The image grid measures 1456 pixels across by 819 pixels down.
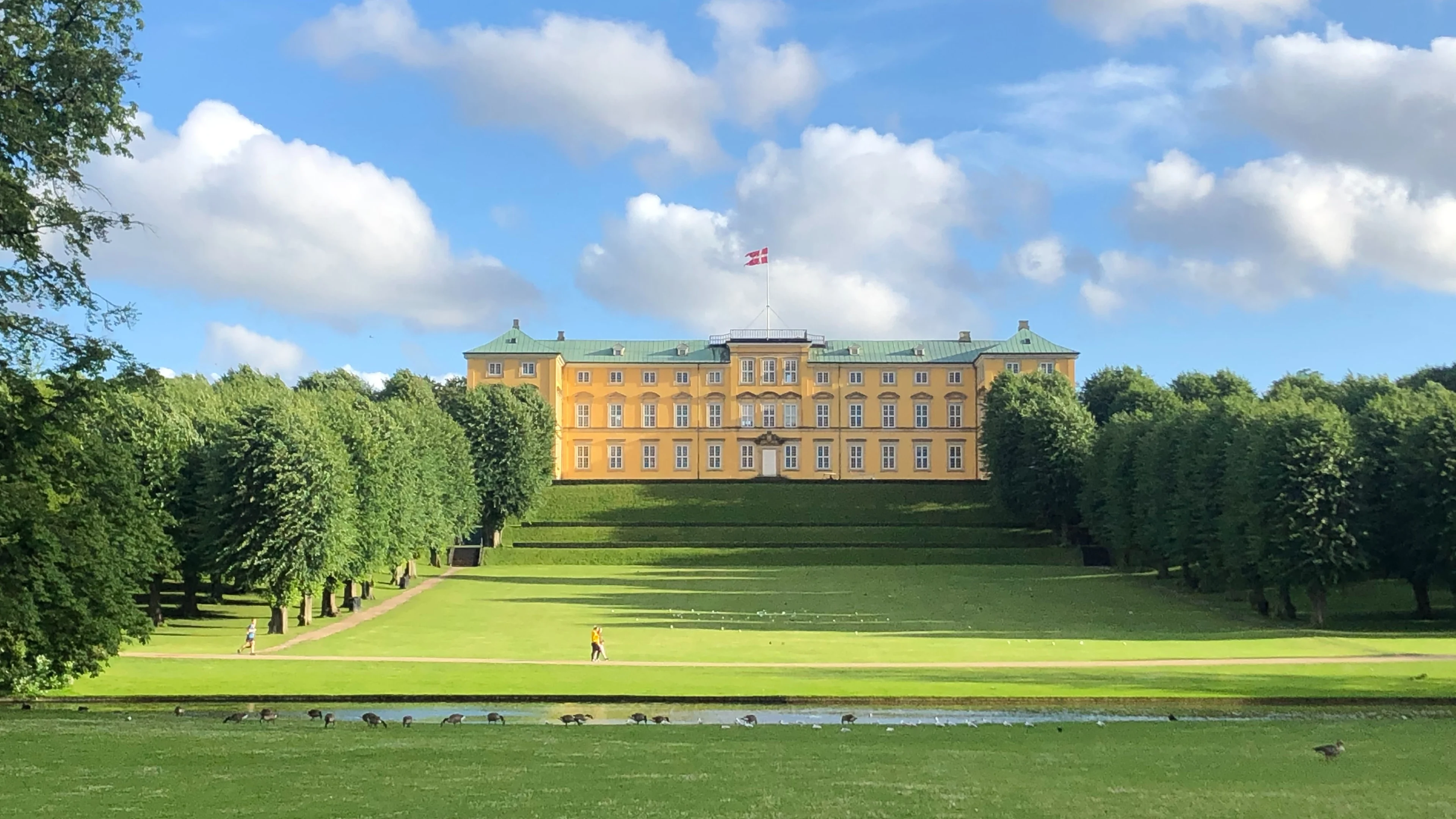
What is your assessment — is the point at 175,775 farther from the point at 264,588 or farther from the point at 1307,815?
the point at 264,588

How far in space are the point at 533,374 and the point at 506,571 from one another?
35.2m

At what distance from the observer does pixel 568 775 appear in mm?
13820

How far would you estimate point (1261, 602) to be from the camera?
48.0 metres

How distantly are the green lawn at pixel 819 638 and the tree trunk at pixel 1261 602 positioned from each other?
1.02 meters

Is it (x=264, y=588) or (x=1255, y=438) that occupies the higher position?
(x=1255, y=438)

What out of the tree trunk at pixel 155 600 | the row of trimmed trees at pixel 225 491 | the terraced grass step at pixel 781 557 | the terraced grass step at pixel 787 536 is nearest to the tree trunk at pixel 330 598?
the row of trimmed trees at pixel 225 491

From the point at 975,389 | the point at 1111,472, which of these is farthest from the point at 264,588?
the point at 975,389

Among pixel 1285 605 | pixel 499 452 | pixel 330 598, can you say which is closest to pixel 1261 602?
pixel 1285 605

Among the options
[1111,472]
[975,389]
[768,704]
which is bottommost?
[768,704]

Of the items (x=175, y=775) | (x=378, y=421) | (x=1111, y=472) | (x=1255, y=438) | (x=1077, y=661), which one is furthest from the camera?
(x=1111, y=472)

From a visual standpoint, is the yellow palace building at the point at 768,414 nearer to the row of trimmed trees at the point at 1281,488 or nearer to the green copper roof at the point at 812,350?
the green copper roof at the point at 812,350

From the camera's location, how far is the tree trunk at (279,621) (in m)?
43.1

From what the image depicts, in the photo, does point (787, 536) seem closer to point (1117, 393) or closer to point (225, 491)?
point (1117, 393)

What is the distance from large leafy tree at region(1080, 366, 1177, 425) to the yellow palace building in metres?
12.5
